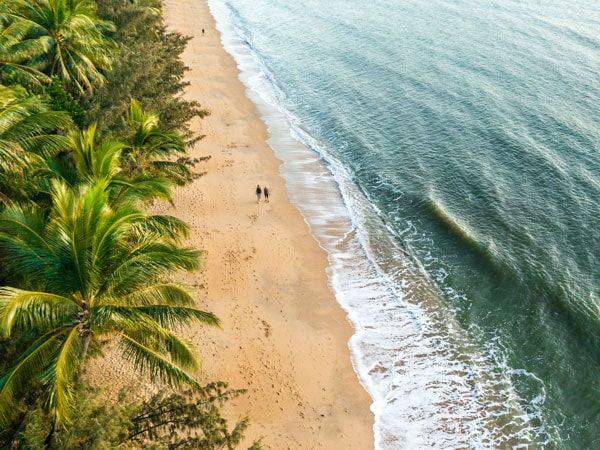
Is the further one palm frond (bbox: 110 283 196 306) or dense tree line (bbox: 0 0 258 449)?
palm frond (bbox: 110 283 196 306)

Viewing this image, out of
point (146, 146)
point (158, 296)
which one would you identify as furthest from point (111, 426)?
point (146, 146)

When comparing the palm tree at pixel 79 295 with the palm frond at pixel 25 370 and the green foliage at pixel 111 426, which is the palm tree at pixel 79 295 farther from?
the green foliage at pixel 111 426

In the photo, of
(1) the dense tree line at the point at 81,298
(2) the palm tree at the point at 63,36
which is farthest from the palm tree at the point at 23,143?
(2) the palm tree at the point at 63,36

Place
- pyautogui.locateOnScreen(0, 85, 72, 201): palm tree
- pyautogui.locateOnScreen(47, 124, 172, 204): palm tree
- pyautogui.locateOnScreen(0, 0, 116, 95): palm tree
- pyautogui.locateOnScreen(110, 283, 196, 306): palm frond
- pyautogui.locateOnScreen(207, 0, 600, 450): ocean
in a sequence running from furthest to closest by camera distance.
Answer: pyautogui.locateOnScreen(0, 0, 116, 95): palm tree < pyautogui.locateOnScreen(207, 0, 600, 450): ocean < pyautogui.locateOnScreen(47, 124, 172, 204): palm tree < pyautogui.locateOnScreen(0, 85, 72, 201): palm tree < pyautogui.locateOnScreen(110, 283, 196, 306): palm frond

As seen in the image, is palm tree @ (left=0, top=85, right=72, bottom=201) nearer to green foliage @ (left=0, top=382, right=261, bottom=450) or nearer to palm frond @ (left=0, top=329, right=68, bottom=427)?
palm frond @ (left=0, top=329, right=68, bottom=427)

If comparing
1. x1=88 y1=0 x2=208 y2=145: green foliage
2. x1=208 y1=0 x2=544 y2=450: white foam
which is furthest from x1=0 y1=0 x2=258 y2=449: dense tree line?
x1=208 y1=0 x2=544 y2=450: white foam

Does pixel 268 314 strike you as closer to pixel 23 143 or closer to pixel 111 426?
pixel 23 143

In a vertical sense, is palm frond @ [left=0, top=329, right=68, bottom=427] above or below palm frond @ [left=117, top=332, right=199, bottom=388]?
above
